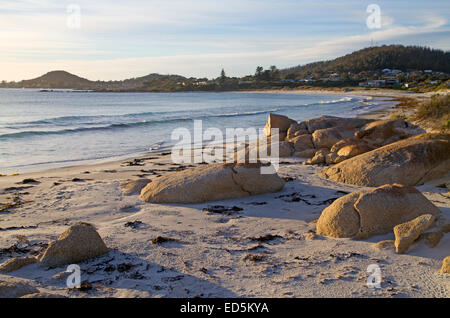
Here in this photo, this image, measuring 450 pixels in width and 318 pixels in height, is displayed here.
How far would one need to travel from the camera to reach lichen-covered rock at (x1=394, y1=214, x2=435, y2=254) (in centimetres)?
433

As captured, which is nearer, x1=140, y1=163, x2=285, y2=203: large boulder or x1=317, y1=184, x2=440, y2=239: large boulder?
x1=317, y1=184, x2=440, y2=239: large boulder

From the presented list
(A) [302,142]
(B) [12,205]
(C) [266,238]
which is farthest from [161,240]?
(A) [302,142]

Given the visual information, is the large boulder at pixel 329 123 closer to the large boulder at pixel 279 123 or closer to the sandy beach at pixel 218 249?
the large boulder at pixel 279 123

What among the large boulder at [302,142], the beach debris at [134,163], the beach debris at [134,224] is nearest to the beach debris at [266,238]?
the beach debris at [134,224]

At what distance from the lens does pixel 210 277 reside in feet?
12.9

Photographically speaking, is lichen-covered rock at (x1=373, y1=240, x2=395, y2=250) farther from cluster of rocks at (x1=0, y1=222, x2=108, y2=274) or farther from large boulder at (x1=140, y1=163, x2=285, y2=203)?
cluster of rocks at (x1=0, y1=222, x2=108, y2=274)

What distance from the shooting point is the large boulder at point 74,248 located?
4211 millimetres

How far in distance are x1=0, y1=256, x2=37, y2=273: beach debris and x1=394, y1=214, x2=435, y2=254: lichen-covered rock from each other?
13.9 feet

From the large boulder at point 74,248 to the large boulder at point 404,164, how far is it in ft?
17.1

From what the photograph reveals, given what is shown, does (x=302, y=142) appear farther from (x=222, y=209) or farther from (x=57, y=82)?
(x=57, y=82)

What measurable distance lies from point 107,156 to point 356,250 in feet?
36.0

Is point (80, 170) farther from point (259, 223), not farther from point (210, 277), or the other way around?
point (210, 277)

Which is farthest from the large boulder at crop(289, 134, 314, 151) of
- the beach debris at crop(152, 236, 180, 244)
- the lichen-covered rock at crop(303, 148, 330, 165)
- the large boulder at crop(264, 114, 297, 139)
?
the beach debris at crop(152, 236, 180, 244)
